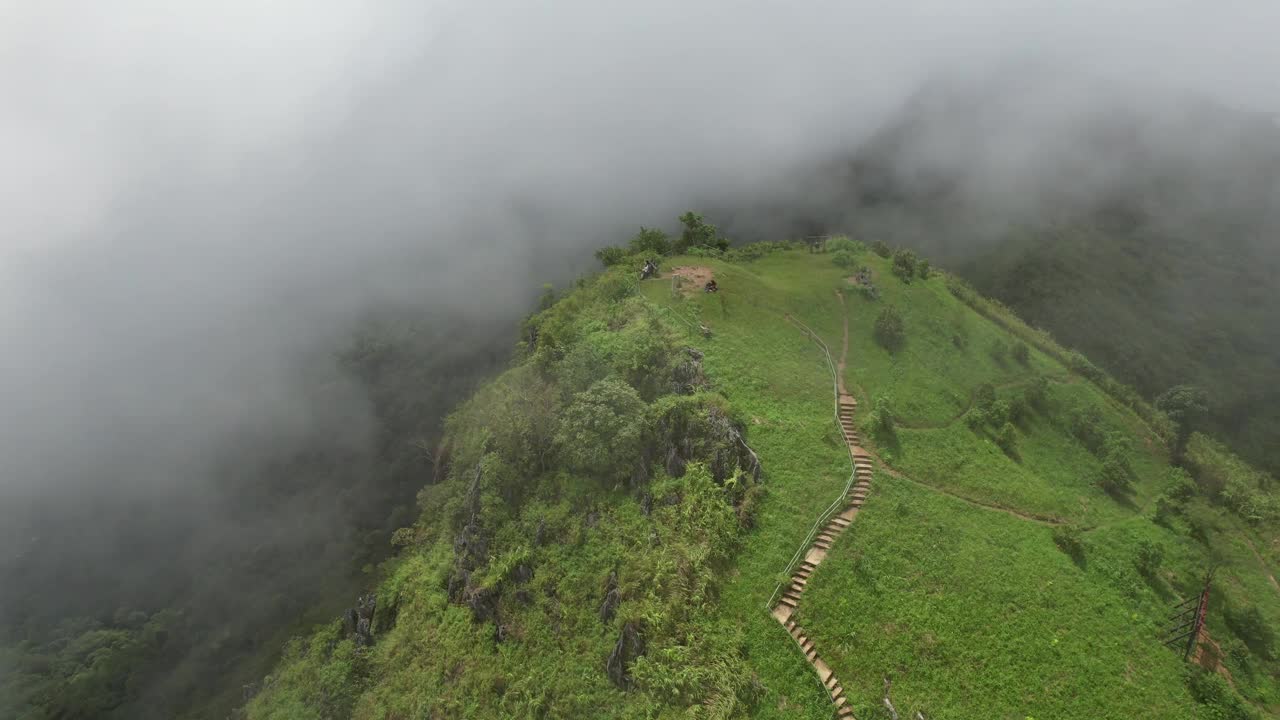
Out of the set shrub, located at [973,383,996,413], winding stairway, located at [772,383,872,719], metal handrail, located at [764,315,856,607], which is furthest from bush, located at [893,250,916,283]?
winding stairway, located at [772,383,872,719]

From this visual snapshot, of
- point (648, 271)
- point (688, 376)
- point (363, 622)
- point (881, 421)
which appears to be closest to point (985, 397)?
point (881, 421)

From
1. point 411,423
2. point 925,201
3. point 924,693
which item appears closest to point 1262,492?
point 924,693

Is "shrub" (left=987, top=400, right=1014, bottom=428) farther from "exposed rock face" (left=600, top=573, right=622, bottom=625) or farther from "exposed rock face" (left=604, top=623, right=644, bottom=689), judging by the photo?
"exposed rock face" (left=604, top=623, right=644, bottom=689)

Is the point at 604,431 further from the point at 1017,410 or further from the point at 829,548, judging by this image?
the point at 1017,410

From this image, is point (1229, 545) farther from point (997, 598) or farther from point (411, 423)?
point (411, 423)

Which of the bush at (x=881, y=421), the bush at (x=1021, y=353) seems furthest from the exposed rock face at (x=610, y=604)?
the bush at (x=1021, y=353)
